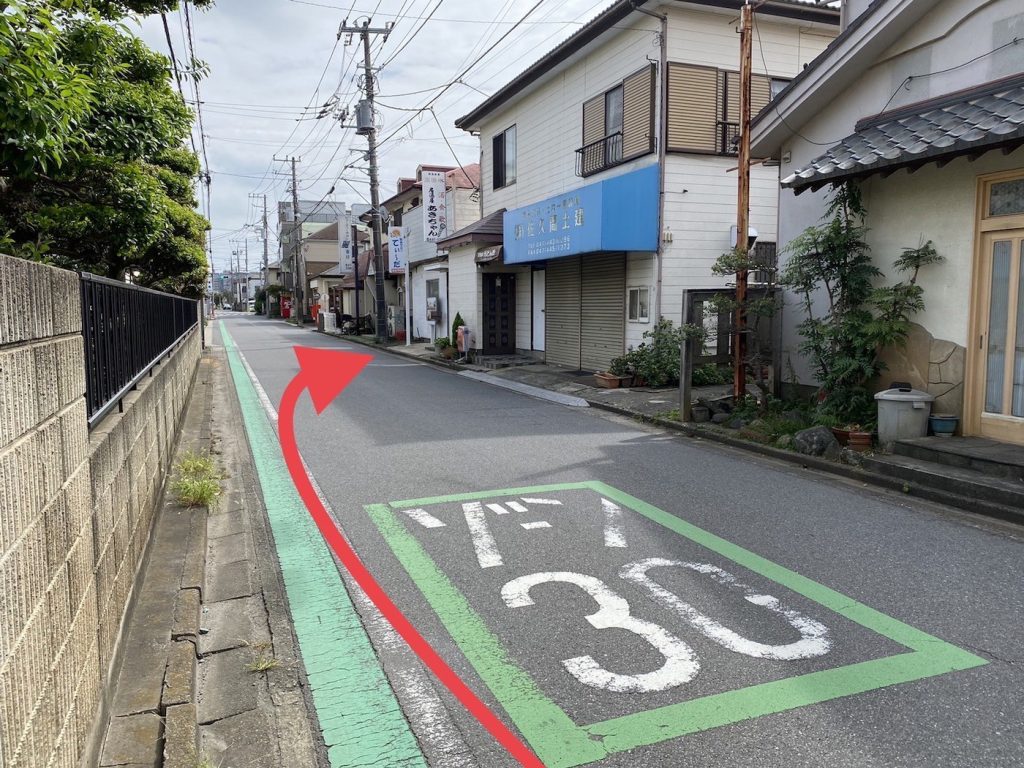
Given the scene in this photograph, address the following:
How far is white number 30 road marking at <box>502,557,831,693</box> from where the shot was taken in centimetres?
363

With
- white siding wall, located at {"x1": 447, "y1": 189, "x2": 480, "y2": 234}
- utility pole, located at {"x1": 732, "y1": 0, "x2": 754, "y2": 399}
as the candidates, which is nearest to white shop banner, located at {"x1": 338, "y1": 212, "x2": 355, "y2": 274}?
white siding wall, located at {"x1": 447, "y1": 189, "x2": 480, "y2": 234}

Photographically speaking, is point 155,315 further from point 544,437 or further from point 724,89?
point 724,89

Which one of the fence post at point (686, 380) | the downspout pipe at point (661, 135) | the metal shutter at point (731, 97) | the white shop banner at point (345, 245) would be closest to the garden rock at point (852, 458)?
the fence post at point (686, 380)

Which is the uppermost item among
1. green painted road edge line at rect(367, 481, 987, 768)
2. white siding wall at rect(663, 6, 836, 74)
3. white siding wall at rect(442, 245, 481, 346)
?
white siding wall at rect(663, 6, 836, 74)

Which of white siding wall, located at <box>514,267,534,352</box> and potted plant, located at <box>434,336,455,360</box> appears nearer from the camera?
white siding wall, located at <box>514,267,534,352</box>

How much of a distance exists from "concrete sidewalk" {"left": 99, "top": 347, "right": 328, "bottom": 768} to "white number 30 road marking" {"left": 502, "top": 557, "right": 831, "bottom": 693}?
4.54 feet

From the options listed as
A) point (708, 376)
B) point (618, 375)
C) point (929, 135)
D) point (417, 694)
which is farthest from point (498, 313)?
point (417, 694)

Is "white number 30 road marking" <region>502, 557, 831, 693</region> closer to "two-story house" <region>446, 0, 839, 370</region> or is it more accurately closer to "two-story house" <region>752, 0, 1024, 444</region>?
"two-story house" <region>752, 0, 1024, 444</region>

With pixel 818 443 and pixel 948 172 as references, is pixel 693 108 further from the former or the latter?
pixel 818 443

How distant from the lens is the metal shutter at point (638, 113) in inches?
583

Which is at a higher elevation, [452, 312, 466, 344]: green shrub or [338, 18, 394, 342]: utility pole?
[338, 18, 394, 342]: utility pole

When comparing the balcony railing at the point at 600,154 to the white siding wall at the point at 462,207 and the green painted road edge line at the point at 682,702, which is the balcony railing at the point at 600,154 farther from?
the green painted road edge line at the point at 682,702

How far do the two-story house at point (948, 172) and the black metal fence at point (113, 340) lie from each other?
299 inches

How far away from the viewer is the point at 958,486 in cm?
687
